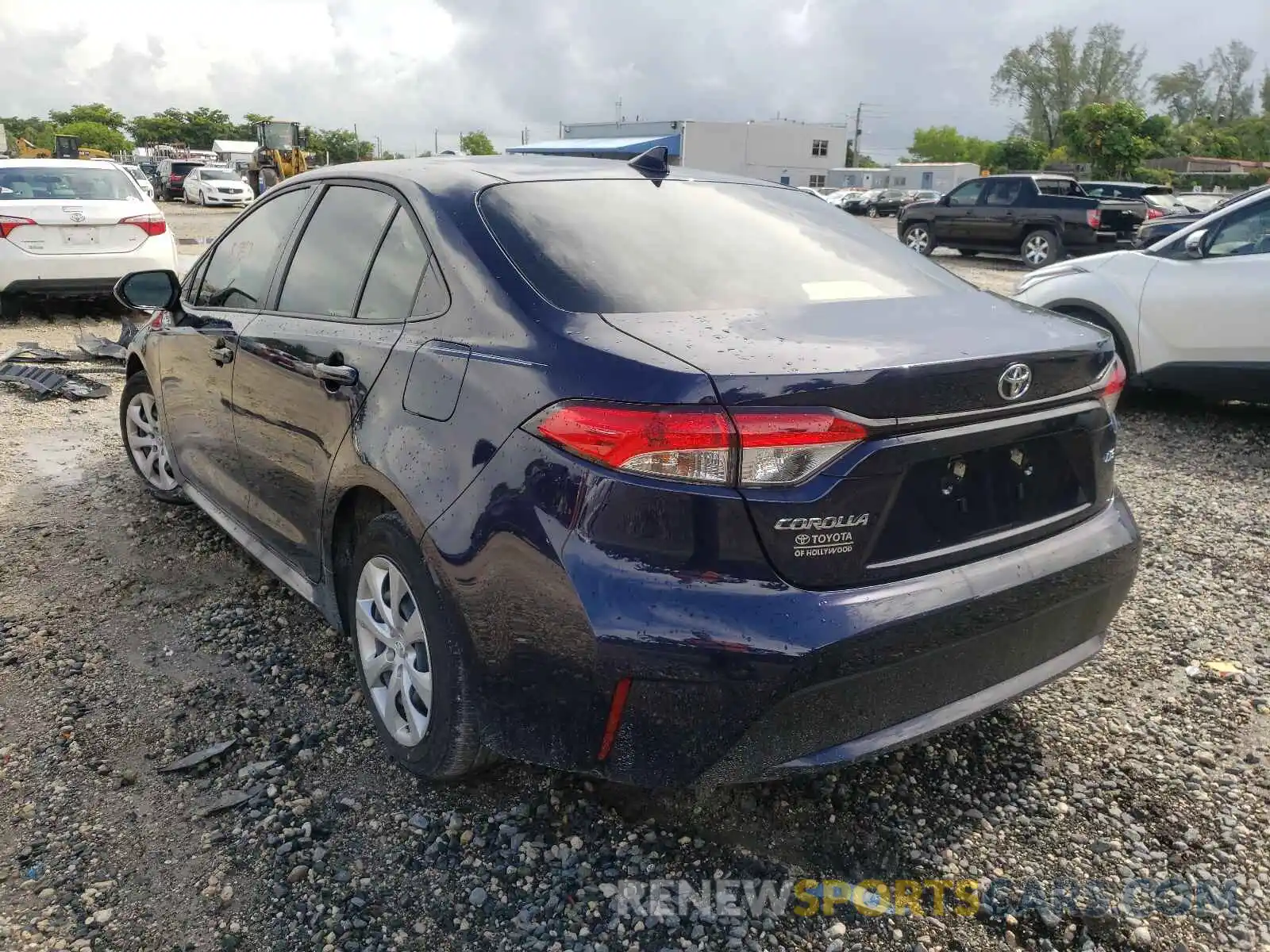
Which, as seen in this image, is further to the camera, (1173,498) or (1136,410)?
(1136,410)

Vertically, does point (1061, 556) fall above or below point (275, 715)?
above

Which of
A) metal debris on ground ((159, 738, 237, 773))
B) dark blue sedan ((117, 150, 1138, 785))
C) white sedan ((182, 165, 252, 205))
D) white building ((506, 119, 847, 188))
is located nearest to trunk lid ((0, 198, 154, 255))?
dark blue sedan ((117, 150, 1138, 785))

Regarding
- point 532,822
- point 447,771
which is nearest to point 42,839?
point 447,771

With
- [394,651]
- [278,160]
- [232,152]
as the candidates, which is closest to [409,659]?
[394,651]

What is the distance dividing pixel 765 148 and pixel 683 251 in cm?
6988

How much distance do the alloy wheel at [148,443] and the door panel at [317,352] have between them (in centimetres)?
141

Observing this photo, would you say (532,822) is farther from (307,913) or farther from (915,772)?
(915,772)

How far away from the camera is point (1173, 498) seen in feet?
16.8

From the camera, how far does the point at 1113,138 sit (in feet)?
158

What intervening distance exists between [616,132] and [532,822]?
63.9 meters

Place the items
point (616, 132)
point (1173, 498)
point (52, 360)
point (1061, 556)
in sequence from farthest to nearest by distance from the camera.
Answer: point (616, 132)
point (52, 360)
point (1173, 498)
point (1061, 556)

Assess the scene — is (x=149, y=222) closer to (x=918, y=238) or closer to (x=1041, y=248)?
(x=1041, y=248)

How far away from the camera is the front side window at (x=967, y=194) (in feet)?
63.1

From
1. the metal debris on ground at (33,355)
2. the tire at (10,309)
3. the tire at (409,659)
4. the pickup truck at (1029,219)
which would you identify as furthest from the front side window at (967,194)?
the tire at (409,659)
